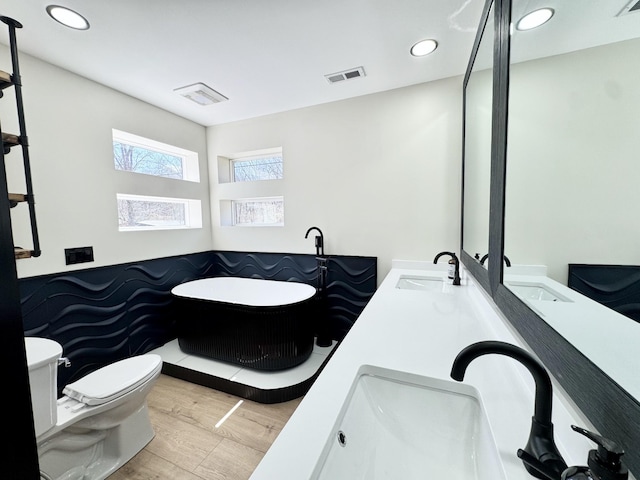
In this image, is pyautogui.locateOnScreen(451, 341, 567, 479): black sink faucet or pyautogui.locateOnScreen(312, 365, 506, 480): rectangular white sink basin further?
pyautogui.locateOnScreen(312, 365, 506, 480): rectangular white sink basin

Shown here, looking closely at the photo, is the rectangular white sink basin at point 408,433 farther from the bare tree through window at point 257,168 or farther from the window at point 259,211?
the bare tree through window at point 257,168

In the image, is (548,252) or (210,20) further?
(210,20)

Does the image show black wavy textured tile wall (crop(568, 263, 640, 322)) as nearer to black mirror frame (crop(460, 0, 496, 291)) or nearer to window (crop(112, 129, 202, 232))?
black mirror frame (crop(460, 0, 496, 291))

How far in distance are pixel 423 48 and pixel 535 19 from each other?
121cm

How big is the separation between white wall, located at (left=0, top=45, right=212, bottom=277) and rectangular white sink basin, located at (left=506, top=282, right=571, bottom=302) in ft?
9.47

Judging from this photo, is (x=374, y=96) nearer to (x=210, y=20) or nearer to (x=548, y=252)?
(x=210, y=20)

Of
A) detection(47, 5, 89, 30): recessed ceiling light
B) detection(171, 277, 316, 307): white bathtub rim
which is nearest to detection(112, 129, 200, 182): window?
detection(47, 5, 89, 30): recessed ceiling light

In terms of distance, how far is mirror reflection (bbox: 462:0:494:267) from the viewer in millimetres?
1346

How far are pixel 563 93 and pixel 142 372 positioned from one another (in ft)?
7.72

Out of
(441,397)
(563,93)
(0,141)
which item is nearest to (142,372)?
(0,141)

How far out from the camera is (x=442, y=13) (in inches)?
60.2

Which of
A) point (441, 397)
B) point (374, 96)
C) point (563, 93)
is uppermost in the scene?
point (374, 96)

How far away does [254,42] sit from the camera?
1.74 meters

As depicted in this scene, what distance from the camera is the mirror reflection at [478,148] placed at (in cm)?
135
